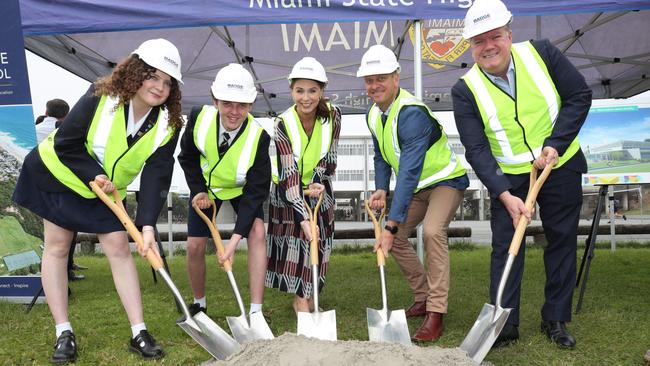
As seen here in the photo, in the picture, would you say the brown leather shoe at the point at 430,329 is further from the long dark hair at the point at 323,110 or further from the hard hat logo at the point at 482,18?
the hard hat logo at the point at 482,18

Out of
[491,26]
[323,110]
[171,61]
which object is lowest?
[323,110]

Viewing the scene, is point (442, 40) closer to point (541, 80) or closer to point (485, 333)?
point (541, 80)

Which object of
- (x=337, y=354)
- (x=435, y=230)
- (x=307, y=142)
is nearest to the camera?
(x=337, y=354)

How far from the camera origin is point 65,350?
2678 millimetres

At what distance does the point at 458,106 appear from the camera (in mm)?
2906

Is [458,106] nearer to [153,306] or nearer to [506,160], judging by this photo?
[506,160]

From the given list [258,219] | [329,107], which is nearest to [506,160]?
[329,107]

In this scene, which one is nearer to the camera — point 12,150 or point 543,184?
point 543,184

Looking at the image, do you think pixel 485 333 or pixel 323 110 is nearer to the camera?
pixel 485 333

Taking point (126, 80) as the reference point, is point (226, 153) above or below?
below

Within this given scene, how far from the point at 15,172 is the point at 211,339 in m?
2.68

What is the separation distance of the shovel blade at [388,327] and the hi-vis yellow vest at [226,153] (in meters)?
1.19

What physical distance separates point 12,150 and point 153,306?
5.40 ft

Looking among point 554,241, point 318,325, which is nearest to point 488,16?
point 554,241
